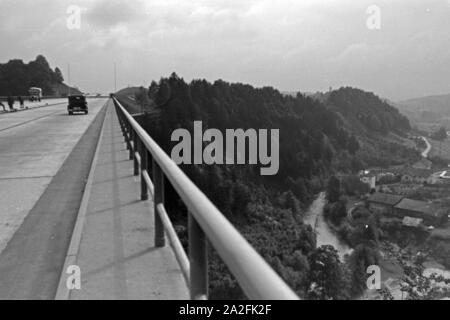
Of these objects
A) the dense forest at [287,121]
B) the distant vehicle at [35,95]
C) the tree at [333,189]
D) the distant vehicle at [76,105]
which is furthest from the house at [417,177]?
the distant vehicle at [35,95]

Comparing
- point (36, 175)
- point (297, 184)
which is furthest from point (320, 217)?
point (36, 175)

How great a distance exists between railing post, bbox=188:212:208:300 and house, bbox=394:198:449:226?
2537cm

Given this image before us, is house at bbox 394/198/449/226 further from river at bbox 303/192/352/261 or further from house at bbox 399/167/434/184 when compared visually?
house at bbox 399/167/434/184

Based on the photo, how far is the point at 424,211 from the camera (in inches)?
1061

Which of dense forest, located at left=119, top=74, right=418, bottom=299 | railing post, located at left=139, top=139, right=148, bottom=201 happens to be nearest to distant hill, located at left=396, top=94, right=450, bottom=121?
dense forest, located at left=119, top=74, right=418, bottom=299

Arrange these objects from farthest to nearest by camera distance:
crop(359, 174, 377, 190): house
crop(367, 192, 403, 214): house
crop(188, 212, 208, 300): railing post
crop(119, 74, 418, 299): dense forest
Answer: crop(359, 174, 377, 190): house
crop(119, 74, 418, 299): dense forest
crop(367, 192, 403, 214): house
crop(188, 212, 208, 300): railing post

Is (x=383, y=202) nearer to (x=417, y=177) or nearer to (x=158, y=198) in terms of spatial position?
(x=417, y=177)

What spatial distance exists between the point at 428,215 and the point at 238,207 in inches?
512

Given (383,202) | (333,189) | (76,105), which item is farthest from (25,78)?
(383,202)

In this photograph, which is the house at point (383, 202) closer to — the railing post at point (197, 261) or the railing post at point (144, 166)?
the railing post at point (144, 166)

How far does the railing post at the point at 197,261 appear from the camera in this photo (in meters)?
2.58

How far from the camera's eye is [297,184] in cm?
5147

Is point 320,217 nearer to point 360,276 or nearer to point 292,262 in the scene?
point 360,276

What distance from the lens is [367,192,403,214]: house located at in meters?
32.5
